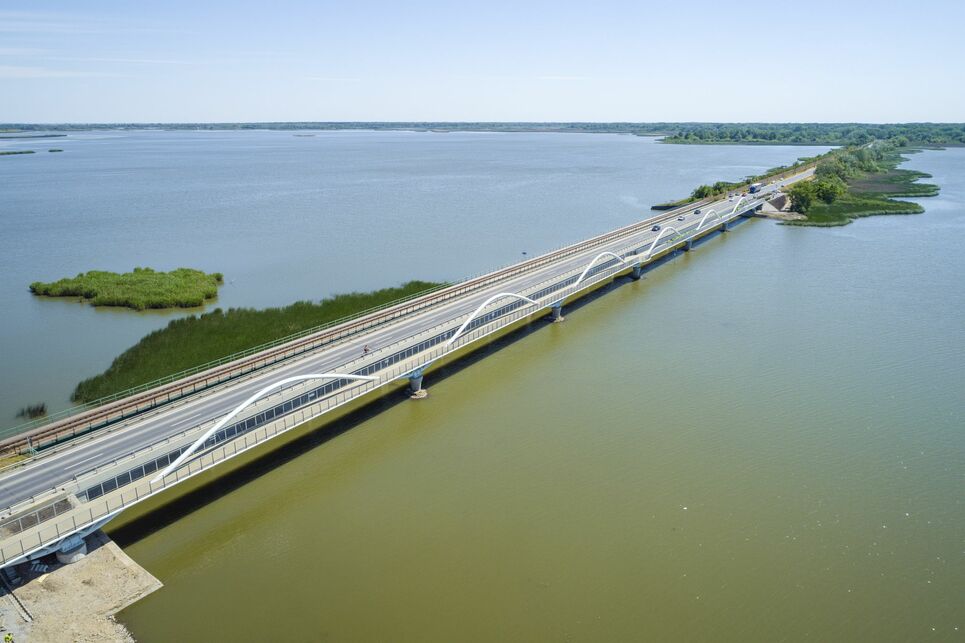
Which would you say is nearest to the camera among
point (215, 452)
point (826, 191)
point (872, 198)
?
point (215, 452)

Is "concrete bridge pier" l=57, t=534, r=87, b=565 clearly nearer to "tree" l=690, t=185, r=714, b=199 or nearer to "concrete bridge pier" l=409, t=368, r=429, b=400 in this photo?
"concrete bridge pier" l=409, t=368, r=429, b=400

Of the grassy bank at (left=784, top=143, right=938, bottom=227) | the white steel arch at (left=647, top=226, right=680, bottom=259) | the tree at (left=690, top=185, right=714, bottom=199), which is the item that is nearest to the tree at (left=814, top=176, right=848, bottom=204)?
the grassy bank at (left=784, top=143, right=938, bottom=227)

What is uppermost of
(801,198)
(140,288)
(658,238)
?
(801,198)

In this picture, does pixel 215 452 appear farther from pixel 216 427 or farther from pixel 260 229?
pixel 260 229

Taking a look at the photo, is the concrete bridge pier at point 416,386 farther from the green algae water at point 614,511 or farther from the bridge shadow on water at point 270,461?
the green algae water at point 614,511

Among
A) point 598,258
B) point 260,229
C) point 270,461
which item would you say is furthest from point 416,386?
point 260,229

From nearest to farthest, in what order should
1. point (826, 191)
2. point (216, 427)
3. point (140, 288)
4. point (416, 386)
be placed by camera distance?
point (216, 427)
point (416, 386)
point (140, 288)
point (826, 191)
